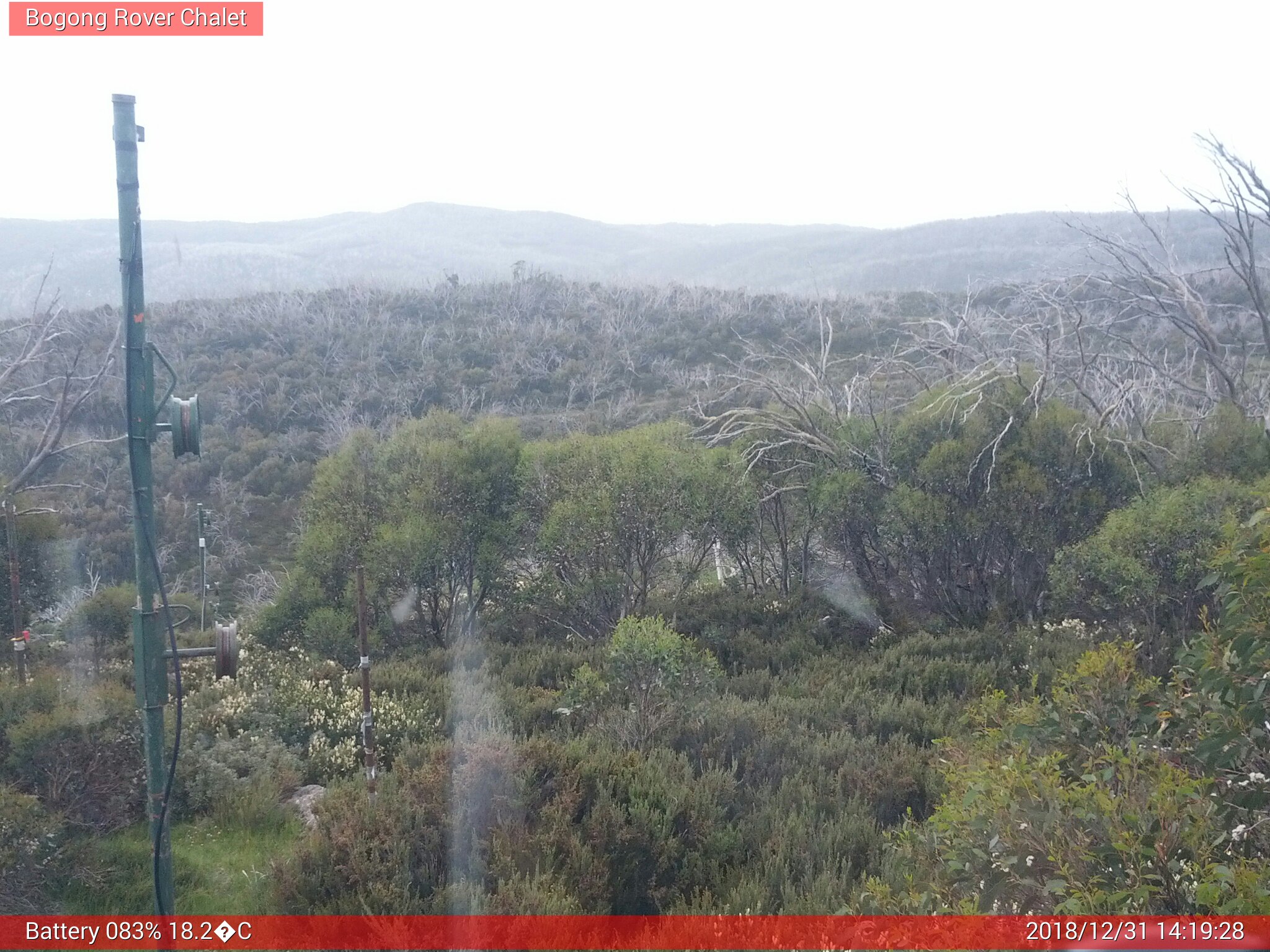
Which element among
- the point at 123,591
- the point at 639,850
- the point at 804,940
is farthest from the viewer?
the point at 123,591

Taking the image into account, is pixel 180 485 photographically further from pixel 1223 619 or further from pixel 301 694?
pixel 1223 619

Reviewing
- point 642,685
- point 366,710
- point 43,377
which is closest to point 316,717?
point 366,710

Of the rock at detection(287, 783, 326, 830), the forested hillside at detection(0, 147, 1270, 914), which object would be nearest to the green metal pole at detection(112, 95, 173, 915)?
the forested hillside at detection(0, 147, 1270, 914)

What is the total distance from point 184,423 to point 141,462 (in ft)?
0.79

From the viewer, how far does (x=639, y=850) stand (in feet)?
17.0

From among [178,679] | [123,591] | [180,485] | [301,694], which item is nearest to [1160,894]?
[178,679]

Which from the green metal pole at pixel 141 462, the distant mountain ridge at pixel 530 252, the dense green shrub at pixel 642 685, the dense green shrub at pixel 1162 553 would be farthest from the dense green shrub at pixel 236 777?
the distant mountain ridge at pixel 530 252

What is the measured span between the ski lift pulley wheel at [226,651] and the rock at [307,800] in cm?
300

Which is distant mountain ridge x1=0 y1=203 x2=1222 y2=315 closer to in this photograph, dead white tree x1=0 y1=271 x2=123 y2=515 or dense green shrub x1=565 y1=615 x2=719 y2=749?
dead white tree x1=0 y1=271 x2=123 y2=515

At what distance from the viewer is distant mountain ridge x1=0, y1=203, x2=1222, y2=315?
3953 centimetres

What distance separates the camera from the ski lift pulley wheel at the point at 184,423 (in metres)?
3.53

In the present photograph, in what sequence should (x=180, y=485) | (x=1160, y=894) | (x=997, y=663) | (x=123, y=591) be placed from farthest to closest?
(x=180, y=485), (x=123, y=591), (x=997, y=663), (x=1160, y=894)

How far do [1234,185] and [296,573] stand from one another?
12.8 m

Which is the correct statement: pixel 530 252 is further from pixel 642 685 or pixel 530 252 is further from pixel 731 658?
pixel 642 685
